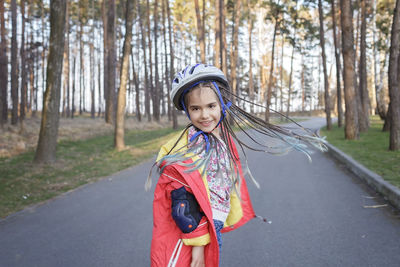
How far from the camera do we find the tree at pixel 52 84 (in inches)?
369

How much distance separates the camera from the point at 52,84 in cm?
941

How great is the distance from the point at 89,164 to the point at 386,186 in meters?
8.14

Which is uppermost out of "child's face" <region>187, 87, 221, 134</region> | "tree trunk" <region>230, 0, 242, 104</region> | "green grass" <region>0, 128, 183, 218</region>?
"tree trunk" <region>230, 0, 242, 104</region>

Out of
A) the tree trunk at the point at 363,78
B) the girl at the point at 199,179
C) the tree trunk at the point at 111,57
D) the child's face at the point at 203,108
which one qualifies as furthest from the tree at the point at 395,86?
the tree trunk at the point at 111,57

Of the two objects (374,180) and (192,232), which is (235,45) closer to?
(374,180)

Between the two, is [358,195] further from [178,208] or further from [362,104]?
[362,104]

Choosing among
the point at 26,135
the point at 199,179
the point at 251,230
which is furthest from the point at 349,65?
the point at 26,135

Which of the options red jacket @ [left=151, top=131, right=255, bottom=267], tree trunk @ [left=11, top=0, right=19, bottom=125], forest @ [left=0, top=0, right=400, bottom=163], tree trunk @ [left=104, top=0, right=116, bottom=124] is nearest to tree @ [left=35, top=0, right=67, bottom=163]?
forest @ [left=0, top=0, right=400, bottom=163]

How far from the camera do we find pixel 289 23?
91.3ft

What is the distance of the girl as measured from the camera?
1842mm

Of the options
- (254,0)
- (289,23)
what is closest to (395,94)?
(289,23)

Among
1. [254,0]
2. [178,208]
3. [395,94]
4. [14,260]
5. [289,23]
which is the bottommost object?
[14,260]

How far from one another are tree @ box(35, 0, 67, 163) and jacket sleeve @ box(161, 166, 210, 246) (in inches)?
341

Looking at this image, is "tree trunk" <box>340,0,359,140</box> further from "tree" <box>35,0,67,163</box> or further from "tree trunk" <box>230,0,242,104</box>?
"tree trunk" <box>230,0,242,104</box>
